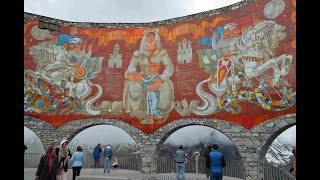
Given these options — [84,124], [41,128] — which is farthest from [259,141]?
[41,128]

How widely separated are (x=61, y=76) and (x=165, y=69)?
237 inches

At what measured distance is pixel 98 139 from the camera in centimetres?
2892

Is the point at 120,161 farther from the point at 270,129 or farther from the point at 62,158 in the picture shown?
the point at 62,158

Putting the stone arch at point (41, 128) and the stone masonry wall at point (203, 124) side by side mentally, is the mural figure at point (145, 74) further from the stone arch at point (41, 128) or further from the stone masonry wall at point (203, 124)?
the stone arch at point (41, 128)

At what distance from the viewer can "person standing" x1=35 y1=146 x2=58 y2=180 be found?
5.98 metres

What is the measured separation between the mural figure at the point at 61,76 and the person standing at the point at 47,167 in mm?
10608

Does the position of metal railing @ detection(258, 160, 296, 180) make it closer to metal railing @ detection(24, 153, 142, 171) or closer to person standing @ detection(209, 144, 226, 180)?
person standing @ detection(209, 144, 226, 180)

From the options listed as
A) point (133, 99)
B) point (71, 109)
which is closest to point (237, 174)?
point (133, 99)

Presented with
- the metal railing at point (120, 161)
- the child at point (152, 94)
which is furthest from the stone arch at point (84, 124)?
the metal railing at point (120, 161)

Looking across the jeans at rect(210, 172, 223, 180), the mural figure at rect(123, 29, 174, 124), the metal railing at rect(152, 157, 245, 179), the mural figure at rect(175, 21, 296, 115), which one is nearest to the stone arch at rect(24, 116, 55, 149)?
the mural figure at rect(123, 29, 174, 124)

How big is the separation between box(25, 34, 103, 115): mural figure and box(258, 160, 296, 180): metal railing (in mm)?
9066

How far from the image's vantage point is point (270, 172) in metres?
12.1

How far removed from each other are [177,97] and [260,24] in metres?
5.51
